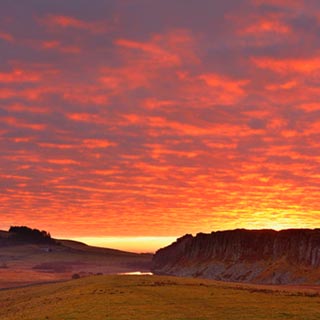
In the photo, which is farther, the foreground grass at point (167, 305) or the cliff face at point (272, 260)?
the cliff face at point (272, 260)

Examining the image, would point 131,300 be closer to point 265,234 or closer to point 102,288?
point 102,288

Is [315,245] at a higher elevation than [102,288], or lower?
higher

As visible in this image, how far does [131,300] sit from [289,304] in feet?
64.7

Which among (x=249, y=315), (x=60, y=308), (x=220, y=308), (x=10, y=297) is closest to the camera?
(x=249, y=315)

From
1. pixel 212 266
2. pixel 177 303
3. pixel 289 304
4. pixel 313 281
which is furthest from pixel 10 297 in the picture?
pixel 212 266

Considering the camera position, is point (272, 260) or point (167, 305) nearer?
point (167, 305)

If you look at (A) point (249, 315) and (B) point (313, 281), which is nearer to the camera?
(A) point (249, 315)

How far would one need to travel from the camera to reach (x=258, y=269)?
565 ft

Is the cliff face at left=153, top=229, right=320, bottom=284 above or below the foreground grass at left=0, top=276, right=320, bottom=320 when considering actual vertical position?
above

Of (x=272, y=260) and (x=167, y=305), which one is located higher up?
(x=272, y=260)

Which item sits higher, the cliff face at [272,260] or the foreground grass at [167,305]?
the cliff face at [272,260]

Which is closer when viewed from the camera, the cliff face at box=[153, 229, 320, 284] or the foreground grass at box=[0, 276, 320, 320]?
the foreground grass at box=[0, 276, 320, 320]

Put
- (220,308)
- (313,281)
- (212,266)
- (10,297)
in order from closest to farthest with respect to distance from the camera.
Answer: (220,308), (10,297), (313,281), (212,266)

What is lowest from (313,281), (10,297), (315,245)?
(10,297)
